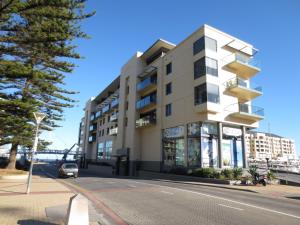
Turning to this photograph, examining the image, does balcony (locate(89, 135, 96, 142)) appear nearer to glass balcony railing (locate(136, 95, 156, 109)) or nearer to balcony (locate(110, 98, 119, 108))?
balcony (locate(110, 98, 119, 108))

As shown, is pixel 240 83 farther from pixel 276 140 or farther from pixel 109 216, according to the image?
pixel 276 140

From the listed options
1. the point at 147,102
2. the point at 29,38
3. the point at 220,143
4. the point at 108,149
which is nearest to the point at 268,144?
the point at 108,149

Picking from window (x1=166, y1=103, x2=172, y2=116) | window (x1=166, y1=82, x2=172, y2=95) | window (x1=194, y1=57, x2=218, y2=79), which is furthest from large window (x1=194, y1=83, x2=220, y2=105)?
window (x1=166, y1=82, x2=172, y2=95)

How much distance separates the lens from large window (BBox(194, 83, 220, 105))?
26.1 meters

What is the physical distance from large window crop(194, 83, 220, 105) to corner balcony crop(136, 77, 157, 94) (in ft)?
32.6

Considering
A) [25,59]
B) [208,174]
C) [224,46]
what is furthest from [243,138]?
[25,59]

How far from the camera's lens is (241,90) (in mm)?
28531

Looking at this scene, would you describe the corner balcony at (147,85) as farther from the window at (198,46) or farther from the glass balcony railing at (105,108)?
the glass balcony railing at (105,108)

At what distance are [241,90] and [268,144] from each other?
152m

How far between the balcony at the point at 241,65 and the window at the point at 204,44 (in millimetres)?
2360

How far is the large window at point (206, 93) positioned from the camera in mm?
26078

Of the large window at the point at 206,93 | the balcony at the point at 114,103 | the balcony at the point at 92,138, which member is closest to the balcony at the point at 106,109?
the balcony at the point at 114,103

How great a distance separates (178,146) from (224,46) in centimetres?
1335

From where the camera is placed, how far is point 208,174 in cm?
2300
